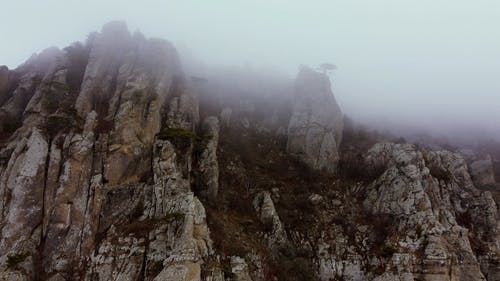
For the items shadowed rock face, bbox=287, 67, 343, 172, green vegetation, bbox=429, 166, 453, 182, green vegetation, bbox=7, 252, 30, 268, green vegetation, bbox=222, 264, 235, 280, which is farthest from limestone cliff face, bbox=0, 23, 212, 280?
green vegetation, bbox=429, 166, 453, 182

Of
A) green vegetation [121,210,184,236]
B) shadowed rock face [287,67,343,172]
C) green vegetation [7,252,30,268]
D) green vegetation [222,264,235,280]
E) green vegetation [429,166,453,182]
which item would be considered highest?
shadowed rock face [287,67,343,172]

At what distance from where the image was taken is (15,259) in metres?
35.8

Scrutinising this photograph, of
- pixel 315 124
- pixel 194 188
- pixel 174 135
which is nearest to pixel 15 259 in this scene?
pixel 194 188

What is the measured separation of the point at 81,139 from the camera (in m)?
43.8

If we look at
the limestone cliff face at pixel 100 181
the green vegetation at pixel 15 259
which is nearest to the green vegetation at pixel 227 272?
the limestone cliff face at pixel 100 181

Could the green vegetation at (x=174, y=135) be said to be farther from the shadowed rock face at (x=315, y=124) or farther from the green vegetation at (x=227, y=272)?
the shadowed rock face at (x=315, y=124)

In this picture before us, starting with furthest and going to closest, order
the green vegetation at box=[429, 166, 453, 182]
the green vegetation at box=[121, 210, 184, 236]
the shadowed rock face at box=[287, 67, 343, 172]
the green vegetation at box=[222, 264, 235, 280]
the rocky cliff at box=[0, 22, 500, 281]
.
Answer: the shadowed rock face at box=[287, 67, 343, 172], the green vegetation at box=[429, 166, 453, 182], the green vegetation at box=[121, 210, 184, 236], the rocky cliff at box=[0, 22, 500, 281], the green vegetation at box=[222, 264, 235, 280]

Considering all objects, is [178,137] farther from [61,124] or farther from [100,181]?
[61,124]

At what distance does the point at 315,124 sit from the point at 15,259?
42002mm

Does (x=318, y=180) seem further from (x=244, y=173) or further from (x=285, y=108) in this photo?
(x=285, y=108)

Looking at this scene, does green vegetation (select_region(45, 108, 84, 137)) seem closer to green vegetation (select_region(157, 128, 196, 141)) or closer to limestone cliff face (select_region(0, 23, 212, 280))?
limestone cliff face (select_region(0, 23, 212, 280))

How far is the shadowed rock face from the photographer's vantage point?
58.8 m

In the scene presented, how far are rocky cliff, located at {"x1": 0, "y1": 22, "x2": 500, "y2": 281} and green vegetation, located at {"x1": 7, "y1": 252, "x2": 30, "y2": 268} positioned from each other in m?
0.12

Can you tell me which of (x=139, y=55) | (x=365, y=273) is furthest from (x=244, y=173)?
(x=139, y=55)
